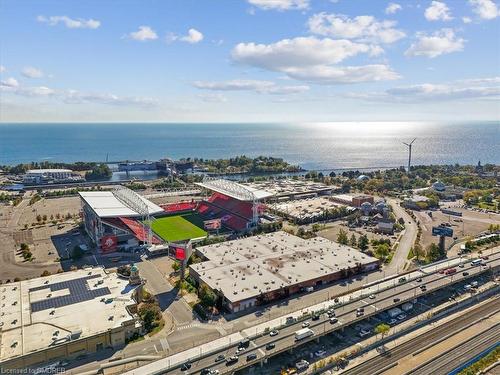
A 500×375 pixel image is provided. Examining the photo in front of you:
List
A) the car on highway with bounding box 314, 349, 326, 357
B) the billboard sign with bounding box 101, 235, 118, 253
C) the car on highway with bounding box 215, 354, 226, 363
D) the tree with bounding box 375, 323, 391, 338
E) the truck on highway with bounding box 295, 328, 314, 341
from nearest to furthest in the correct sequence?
the car on highway with bounding box 215, 354, 226, 363, the car on highway with bounding box 314, 349, 326, 357, the truck on highway with bounding box 295, 328, 314, 341, the tree with bounding box 375, 323, 391, 338, the billboard sign with bounding box 101, 235, 118, 253

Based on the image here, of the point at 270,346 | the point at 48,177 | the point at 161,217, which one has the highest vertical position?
the point at 48,177

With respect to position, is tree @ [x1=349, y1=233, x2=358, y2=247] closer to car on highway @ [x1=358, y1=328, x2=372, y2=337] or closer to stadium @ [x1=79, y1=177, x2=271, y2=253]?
stadium @ [x1=79, y1=177, x2=271, y2=253]

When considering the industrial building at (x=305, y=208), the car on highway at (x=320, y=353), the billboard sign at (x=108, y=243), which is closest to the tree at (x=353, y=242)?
the industrial building at (x=305, y=208)

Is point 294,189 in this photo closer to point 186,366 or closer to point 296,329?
point 296,329

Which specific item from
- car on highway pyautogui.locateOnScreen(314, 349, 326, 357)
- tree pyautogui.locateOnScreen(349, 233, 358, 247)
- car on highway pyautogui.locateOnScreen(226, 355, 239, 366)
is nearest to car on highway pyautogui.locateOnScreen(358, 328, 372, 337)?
car on highway pyautogui.locateOnScreen(314, 349, 326, 357)

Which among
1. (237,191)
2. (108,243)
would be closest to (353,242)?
(237,191)

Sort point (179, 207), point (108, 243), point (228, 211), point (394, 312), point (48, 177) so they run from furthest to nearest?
1. point (48, 177)
2. point (179, 207)
3. point (228, 211)
4. point (108, 243)
5. point (394, 312)
